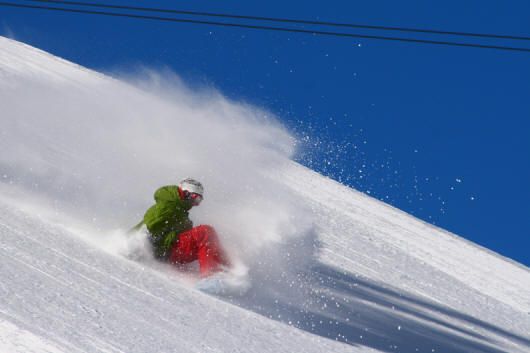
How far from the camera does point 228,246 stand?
24.9 feet

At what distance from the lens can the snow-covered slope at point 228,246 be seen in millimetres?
5254

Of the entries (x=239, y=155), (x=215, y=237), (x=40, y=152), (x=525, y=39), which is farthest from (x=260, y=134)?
(x=215, y=237)

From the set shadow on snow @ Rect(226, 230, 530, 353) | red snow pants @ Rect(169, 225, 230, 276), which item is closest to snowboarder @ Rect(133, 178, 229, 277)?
red snow pants @ Rect(169, 225, 230, 276)

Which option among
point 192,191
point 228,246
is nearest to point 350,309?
point 228,246

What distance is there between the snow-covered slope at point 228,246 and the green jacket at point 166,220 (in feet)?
0.75

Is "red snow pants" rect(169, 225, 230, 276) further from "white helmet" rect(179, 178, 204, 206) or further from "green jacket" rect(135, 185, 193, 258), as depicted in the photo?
"white helmet" rect(179, 178, 204, 206)

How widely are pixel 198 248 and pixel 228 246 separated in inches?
20.1

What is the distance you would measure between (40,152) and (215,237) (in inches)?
154

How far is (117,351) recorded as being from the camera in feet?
14.7

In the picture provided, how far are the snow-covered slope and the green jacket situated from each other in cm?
23

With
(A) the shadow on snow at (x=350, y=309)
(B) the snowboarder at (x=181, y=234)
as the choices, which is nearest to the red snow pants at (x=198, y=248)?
(B) the snowboarder at (x=181, y=234)

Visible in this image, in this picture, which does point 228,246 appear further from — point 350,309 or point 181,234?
point 350,309

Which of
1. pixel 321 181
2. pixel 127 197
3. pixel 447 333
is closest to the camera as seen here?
pixel 447 333

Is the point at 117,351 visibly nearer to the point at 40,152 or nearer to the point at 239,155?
the point at 40,152
